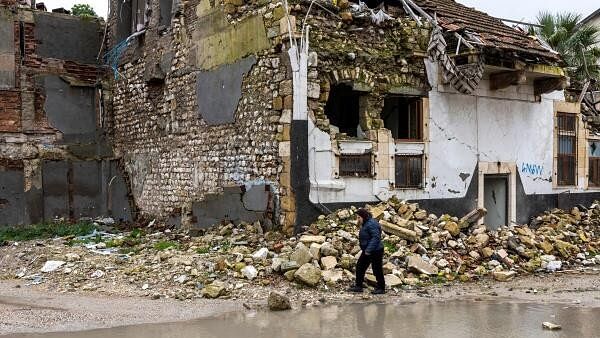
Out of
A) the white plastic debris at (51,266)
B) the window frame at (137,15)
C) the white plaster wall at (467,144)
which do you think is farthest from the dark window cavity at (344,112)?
the white plastic debris at (51,266)

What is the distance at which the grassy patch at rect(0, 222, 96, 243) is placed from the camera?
15180 mm

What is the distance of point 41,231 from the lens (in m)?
15.6

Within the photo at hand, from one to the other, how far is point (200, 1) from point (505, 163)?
799cm

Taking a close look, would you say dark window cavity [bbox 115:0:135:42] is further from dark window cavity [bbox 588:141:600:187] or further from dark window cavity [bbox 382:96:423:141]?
dark window cavity [bbox 588:141:600:187]

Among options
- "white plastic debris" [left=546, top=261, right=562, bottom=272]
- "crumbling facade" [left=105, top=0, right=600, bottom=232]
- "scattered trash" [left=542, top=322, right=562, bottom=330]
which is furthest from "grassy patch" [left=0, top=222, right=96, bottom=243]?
"scattered trash" [left=542, top=322, right=562, bottom=330]

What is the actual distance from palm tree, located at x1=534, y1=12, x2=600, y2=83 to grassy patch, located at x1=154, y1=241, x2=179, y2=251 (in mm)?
14951

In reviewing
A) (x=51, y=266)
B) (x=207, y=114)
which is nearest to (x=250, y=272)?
(x=51, y=266)

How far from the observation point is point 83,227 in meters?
16.2

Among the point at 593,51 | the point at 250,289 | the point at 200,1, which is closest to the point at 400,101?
the point at 200,1

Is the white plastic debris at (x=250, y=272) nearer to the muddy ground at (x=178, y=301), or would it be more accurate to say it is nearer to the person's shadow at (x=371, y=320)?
the muddy ground at (x=178, y=301)

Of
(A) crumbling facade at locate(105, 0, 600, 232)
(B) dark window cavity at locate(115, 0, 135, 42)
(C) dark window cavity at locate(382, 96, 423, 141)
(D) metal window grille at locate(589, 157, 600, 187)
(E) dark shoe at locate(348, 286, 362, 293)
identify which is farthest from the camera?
(B) dark window cavity at locate(115, 0, 135, 42)

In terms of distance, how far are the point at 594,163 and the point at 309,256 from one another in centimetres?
1039

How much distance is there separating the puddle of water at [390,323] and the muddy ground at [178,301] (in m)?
0.36

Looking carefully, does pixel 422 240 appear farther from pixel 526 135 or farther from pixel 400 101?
pixel 526 135
